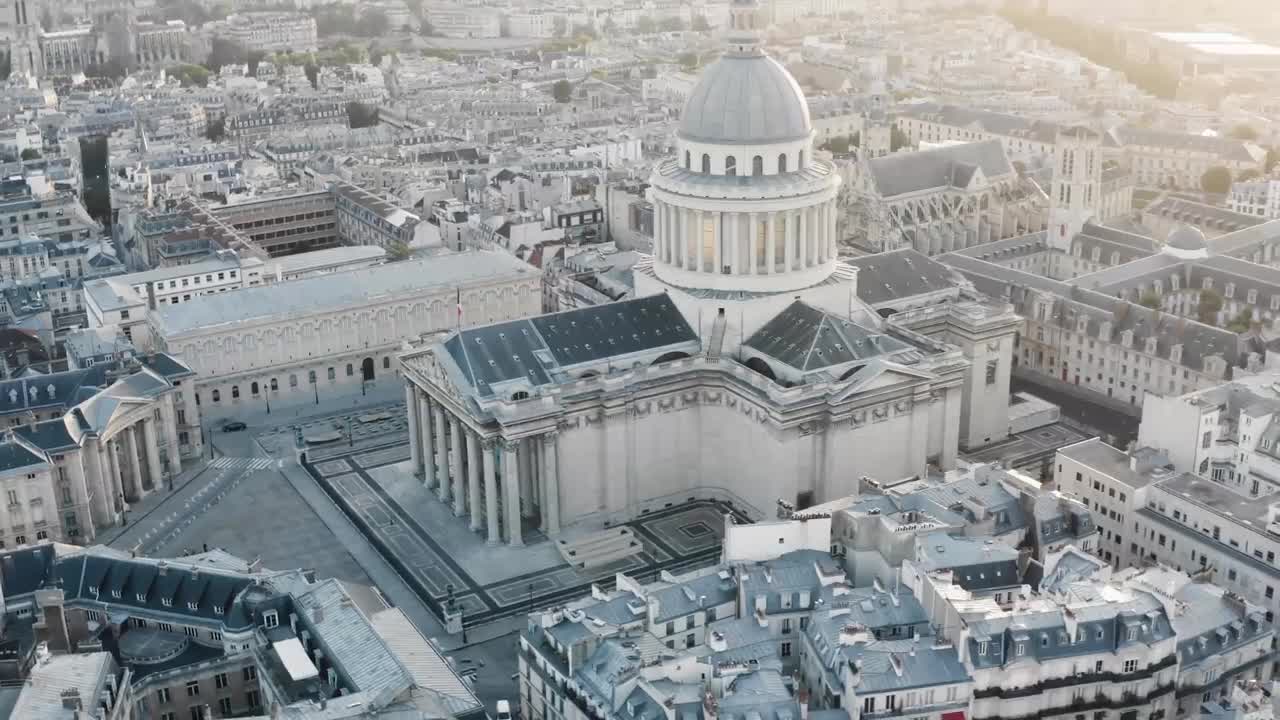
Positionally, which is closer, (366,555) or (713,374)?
(366,555)

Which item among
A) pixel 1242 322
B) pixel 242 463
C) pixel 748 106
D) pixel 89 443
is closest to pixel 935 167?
pixel 1242 322

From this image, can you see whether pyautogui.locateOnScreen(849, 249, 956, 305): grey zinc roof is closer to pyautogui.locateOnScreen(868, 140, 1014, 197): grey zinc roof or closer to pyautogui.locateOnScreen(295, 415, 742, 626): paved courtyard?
pyautogui.locateOnScreen(295, 415, 742, 626): paved courtyard

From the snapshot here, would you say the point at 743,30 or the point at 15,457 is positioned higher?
the point at 743,30

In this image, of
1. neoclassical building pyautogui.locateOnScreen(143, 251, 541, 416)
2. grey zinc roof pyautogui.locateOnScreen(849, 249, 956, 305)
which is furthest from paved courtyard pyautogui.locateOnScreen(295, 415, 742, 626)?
grey zinc roof pyautogui.locateOnScreen(849, 249, 956, 305)

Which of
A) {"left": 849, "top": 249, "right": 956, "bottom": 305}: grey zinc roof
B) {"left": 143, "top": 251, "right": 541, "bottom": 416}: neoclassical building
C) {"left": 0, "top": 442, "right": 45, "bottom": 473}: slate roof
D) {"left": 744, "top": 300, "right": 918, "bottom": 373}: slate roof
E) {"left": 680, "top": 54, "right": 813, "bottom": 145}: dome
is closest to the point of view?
{"left": 0, "top": 442, "right": 45, "bottom": 473}: slate roof

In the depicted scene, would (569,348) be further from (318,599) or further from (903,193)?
(903,193)

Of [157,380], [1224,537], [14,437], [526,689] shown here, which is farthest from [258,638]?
[1224,537]

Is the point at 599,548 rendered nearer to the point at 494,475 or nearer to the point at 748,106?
the point at 494,475
